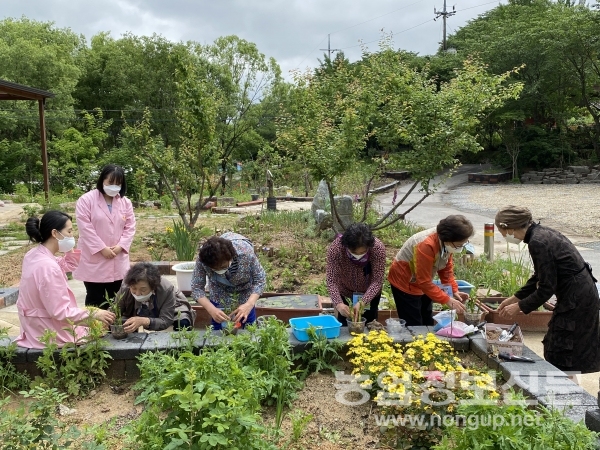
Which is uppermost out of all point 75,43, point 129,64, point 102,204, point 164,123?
point 75,43

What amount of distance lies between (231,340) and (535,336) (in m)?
2.99

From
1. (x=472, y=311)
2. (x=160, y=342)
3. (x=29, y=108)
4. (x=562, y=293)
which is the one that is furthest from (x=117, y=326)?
(x=29, y=108)

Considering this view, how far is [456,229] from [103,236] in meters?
2.85

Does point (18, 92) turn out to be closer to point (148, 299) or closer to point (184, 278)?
point (184, 278)

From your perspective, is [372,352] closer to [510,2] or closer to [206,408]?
[206,408]

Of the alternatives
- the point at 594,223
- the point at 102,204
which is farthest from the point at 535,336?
the point at 594,223

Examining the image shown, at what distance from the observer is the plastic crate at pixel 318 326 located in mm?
3098

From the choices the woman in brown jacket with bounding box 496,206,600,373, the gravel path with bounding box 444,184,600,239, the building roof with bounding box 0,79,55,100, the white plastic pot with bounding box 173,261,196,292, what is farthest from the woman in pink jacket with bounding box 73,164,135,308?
the gravel path with bounding box 444,184,600,239

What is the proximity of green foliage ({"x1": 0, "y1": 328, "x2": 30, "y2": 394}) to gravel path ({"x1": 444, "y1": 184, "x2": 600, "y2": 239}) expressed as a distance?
10.5 metres

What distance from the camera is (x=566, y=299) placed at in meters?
3.09

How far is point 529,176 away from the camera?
76.2 feet

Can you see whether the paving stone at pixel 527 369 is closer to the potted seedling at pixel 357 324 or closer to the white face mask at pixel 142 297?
the potted seedling at pixel 357 324

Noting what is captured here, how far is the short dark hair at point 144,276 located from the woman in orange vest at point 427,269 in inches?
65.9

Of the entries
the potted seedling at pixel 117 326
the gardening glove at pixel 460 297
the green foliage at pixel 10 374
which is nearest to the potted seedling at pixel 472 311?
the gardening glove at pixel 460 297
